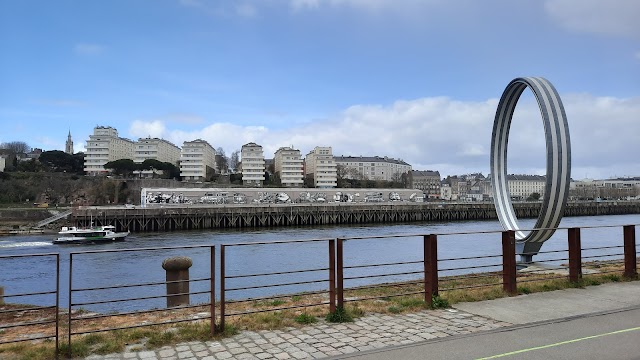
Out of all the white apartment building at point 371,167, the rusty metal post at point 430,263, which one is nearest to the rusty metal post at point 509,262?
the rusty metal post at point 430,263

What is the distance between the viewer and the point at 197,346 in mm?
6152

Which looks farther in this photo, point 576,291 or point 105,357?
point 576,291

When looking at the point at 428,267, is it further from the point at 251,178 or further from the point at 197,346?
the point at 251,178

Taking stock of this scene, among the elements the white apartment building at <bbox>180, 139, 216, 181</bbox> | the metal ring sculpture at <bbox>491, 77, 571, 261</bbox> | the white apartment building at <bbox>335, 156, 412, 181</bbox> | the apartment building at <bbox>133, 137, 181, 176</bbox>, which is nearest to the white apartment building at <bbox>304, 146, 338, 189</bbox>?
the white apartment building at <bbox>335, 156, 412, 181</bbox>

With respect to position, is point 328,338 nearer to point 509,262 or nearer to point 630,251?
point 509,262

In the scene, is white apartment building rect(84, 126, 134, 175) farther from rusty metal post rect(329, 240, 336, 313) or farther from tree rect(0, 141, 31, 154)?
rusty metal post rect(329, 240, 336, 313)

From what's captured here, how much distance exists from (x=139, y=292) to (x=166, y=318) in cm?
1156

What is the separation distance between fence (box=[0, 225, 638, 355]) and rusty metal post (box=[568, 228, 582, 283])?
21 mm

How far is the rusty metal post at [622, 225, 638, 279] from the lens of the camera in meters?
10.8

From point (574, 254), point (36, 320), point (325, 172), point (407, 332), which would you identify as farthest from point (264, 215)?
point (325, 172)

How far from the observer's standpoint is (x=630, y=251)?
10.9m

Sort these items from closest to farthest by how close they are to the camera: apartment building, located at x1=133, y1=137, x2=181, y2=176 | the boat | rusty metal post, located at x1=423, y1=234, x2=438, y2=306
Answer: rusty metal post, located at x1=423, y1=234, x2=438, y2=306
the boat
apartment building, located at x1=133, y1=137, x2=181, y2=176

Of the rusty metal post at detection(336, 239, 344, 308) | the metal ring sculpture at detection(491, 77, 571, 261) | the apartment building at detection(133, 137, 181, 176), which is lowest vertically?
the rusty metal post at detection(336, 239, 344, 308)

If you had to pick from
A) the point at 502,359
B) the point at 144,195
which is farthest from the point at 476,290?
the point at 144,195
